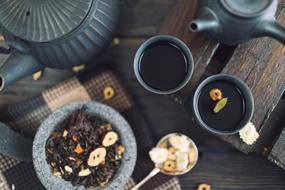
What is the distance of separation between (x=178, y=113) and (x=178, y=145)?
0.35 ft

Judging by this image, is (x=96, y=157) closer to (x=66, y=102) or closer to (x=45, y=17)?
(x=66, y=102)

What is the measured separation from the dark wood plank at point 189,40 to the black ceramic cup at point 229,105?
0.16 feet

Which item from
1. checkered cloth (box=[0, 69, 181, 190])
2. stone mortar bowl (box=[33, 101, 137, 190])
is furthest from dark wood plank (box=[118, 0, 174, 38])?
stone mortar bowl (box=[33, 101, 137, 190])

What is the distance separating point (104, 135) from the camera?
3.67 feet

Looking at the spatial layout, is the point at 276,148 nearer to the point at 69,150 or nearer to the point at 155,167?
the point at 155,167

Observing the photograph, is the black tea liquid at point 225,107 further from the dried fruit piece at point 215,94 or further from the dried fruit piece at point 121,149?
the dried fruit piece at point 121,149

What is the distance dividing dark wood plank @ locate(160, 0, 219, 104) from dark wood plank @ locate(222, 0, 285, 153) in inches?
2.0

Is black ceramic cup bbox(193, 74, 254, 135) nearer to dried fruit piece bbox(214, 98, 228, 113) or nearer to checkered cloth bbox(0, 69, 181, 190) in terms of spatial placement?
dried fruit piece bbox(214, 98, 228, 113)

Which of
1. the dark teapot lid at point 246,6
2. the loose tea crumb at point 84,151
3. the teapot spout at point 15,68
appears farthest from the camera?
the loose tea crumb at point 84,151

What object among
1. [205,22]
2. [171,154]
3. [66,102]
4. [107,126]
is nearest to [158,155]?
[171,154]

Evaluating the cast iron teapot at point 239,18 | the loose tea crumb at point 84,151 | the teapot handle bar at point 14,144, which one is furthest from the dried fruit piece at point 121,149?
the cast iron teapot at point 239,18

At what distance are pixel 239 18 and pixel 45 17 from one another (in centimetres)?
38

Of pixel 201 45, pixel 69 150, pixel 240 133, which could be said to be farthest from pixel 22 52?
pixel 240 133

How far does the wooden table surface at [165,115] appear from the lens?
1.23 metres
